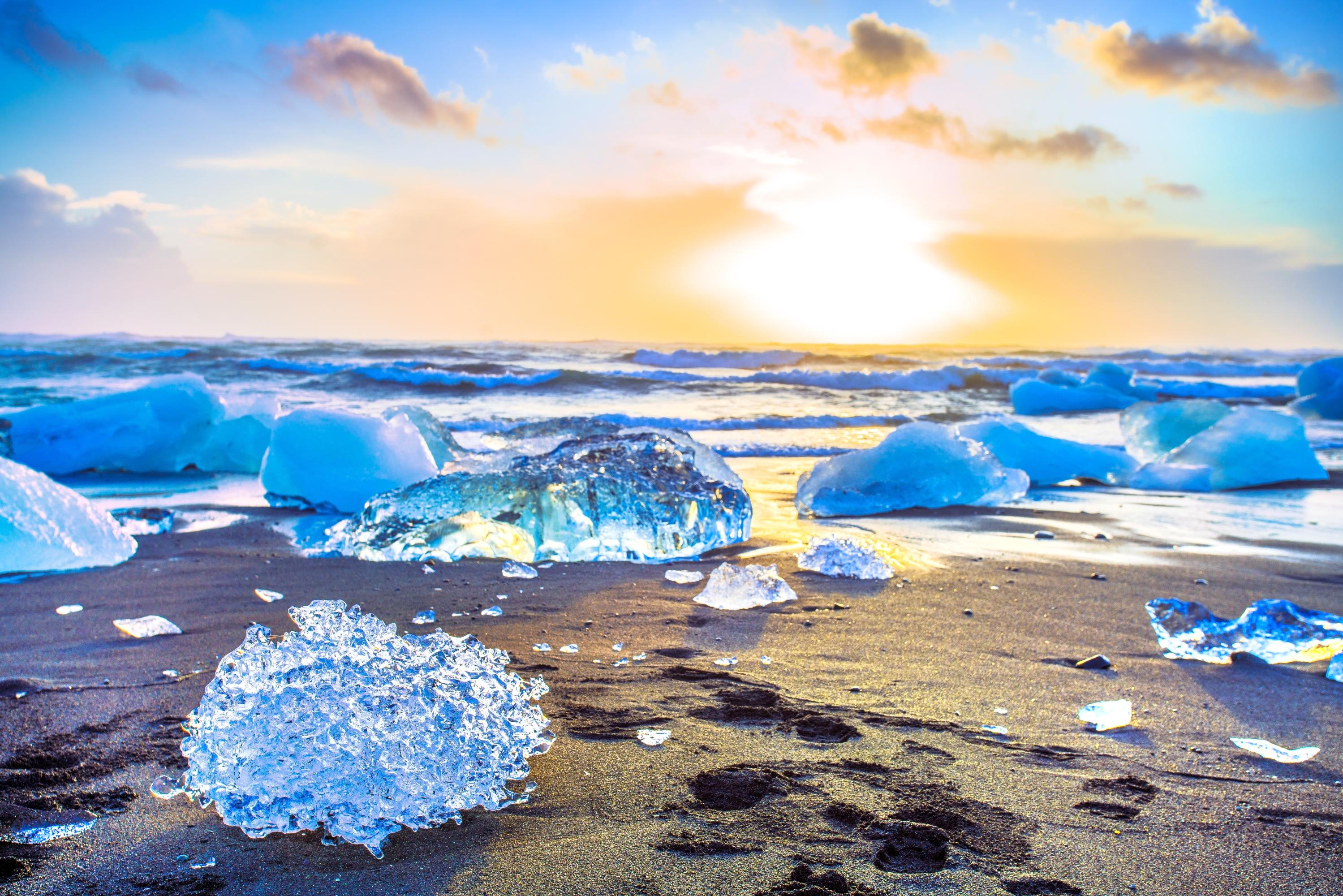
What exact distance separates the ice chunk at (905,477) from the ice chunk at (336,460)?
2.02 metres

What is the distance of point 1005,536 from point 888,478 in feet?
2.55

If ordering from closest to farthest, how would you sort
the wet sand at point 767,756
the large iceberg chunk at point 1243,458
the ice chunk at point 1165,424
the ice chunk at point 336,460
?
Result: the wet sand at point 767,756
the ice chunk at point 336,460
the large iceberg chunk at point 1243,458
the ice chunk at point 1165,424

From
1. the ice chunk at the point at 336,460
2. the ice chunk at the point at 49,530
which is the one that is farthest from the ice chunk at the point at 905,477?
the ice chunk at the point at 49,530

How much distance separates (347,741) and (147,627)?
1329 millimetres

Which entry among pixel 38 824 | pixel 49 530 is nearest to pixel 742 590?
pixel 38 824

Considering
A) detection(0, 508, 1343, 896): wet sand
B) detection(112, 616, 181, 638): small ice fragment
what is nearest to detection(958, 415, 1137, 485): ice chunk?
detection(0, 508, 1343, 896): wet sand

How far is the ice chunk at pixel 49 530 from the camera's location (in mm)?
2826

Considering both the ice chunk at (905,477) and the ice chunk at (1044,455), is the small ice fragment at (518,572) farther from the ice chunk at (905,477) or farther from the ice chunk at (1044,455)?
the ice chunk at (1044,455)

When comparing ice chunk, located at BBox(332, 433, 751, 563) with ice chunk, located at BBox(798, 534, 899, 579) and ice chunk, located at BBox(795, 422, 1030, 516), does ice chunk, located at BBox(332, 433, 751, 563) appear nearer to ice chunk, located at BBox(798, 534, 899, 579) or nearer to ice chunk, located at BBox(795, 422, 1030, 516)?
ice chunk, located at BBox(798, 534, 899, 579)

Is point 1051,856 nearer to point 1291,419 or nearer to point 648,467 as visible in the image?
point 648,467

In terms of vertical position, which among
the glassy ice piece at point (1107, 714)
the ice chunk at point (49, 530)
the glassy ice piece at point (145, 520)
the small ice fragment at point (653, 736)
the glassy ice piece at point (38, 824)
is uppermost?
the ice chunk at point (49, 530)

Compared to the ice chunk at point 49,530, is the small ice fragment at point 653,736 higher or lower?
lower

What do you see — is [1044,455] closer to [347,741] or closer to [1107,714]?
[1107,714]

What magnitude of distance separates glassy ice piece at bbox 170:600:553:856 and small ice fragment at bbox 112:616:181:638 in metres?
0.97
